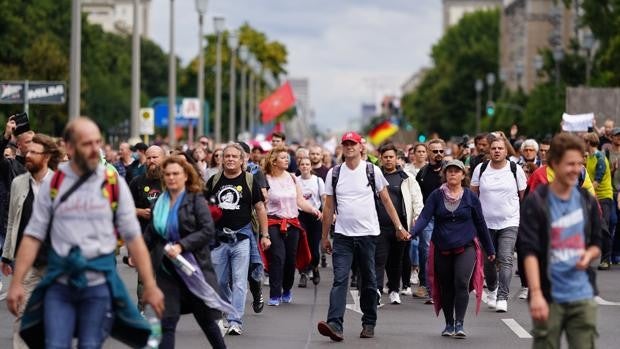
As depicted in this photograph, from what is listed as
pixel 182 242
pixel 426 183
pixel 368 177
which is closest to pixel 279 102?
pixel 426 183

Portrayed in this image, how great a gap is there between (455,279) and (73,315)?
610 cm

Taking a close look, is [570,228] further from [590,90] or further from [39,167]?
[590,90]

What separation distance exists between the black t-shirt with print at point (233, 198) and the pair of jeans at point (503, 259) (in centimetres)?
317

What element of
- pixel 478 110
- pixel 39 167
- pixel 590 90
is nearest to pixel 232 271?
pixel 39 167

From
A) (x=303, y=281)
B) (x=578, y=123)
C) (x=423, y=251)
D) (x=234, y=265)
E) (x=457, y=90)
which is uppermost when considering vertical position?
(x=457, y=90)

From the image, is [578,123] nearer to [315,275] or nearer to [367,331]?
[315,275]

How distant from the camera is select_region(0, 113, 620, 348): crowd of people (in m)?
8.80

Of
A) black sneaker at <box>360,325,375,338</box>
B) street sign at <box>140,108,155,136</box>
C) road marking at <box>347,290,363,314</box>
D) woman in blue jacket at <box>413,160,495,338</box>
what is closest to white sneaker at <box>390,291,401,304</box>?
road marking at <box>347,290,363,314</box>

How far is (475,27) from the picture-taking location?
152 metres

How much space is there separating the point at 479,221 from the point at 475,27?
139m

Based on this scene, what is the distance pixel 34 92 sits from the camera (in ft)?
93.7

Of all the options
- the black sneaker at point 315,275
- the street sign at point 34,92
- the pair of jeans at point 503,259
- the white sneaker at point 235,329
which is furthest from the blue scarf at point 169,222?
the street sign at point 34,92

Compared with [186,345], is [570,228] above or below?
above

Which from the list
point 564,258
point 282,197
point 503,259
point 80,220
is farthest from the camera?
point 282,197
